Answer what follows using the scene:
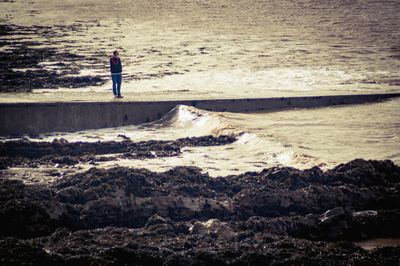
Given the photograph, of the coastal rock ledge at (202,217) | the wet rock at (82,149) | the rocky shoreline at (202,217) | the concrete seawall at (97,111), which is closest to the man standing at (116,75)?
the concrete seawall at (97,111)

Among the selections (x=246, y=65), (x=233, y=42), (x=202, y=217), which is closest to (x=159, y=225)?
(x=202, y=217)

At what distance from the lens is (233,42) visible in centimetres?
2808

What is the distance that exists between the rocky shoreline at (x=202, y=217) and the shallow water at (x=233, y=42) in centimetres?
613

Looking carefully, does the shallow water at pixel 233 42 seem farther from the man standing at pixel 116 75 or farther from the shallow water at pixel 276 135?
the shallow water at pixel 276 135

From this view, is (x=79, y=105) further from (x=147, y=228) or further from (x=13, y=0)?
(x=13, y=0)

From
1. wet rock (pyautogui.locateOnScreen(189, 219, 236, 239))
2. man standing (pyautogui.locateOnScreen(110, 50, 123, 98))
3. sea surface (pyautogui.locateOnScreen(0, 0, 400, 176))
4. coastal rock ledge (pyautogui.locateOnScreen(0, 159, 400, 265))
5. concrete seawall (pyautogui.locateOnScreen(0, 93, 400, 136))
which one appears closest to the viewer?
coastal rock ledge (pyautogui.locateOnScreen(0, 159, 400, 265))

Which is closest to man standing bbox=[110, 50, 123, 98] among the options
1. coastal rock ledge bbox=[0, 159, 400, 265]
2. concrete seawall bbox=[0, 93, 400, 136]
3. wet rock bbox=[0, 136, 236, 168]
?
concrete seawall bbox=[0, 93, 400, 136]

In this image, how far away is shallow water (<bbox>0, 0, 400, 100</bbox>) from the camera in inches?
927

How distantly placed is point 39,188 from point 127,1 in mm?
20701

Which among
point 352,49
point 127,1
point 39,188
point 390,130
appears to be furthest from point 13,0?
point 39,188

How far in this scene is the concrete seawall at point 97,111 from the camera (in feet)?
65.3

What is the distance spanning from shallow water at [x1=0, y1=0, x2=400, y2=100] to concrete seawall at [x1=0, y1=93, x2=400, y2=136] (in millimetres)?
714

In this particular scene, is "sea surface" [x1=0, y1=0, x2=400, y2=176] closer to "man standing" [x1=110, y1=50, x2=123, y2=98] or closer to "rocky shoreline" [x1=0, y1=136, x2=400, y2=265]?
"man standing" [x1=110, y1=50, x2=123, y2=98]

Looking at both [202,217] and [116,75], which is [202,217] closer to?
[202,217]
